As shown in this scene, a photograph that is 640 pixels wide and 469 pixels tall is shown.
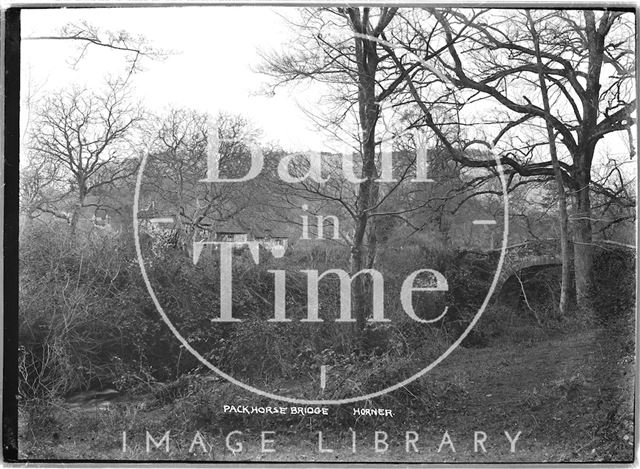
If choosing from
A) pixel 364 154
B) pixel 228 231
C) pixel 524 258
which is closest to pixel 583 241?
pixel 524 258

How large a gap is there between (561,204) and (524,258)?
452 mm

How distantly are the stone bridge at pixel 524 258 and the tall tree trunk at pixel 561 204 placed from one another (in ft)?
0.35

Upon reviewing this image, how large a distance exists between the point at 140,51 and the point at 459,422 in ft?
10.8

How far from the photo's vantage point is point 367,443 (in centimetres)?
395

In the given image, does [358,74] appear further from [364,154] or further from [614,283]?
[614,283]

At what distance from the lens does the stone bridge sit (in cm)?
403

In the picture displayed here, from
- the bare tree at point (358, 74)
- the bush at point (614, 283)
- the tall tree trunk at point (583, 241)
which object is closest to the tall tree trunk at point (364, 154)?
the bare tree at point (358, 74)

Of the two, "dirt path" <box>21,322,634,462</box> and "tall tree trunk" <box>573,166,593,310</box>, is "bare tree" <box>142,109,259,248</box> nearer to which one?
"dirt path" <box>21,322,634,462</box>

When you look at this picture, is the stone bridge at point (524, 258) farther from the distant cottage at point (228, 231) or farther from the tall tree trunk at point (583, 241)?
the distant cottage at point (228, 231)

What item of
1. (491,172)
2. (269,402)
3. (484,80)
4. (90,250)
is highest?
(484,80)

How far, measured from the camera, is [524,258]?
4.04 metres

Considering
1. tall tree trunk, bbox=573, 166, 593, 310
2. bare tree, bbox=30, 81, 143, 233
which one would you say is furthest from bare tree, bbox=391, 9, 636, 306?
bare tree, bbox=30, 81, 143, 233

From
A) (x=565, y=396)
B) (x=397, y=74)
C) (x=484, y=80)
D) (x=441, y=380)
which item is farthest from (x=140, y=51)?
(x=565, y=396)

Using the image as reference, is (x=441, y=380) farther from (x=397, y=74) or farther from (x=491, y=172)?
(x=397, y=74)
